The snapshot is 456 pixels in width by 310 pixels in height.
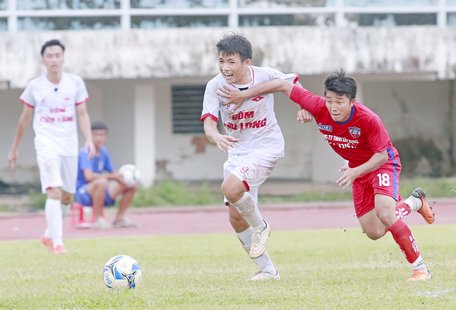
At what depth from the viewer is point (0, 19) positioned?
24.4 meters

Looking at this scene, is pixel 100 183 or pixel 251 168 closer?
pixel 251 168

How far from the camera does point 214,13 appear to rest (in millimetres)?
24531

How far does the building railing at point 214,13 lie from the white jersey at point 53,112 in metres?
11.4

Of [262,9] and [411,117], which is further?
[411,117]

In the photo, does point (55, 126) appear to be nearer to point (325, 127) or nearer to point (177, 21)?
point (325, 127)

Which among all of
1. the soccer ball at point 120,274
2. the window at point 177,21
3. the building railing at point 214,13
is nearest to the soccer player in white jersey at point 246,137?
the soccer ball at point 120,274

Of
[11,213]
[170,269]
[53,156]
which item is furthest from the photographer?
[11,213]

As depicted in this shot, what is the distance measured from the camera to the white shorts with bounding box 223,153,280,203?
962cm

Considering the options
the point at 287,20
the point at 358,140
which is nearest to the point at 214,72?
the point at 287,20

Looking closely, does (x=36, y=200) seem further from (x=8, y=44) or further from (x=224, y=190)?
(x=224, y=190)

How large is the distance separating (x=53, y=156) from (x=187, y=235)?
418 cm

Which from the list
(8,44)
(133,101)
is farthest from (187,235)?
(133,101)

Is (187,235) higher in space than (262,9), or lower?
lower

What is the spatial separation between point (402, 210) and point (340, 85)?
58.8 inches
